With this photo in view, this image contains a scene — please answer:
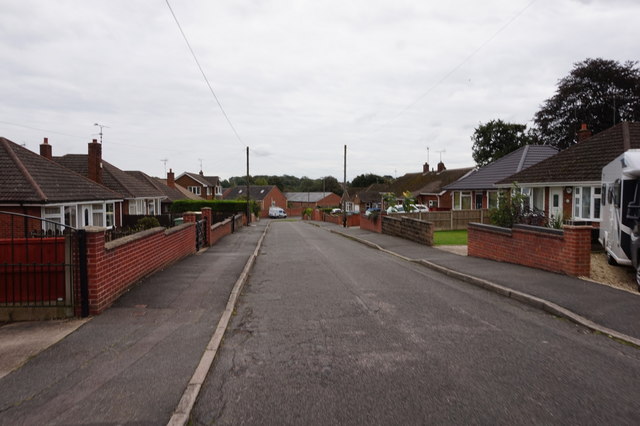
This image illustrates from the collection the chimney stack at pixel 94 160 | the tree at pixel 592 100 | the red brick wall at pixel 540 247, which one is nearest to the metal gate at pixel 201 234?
the red brick wall at pixel 540 247

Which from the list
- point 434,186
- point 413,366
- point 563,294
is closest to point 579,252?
point 563,294

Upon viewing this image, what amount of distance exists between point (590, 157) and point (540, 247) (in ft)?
33.7

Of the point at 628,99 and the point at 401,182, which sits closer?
the point at 628,99

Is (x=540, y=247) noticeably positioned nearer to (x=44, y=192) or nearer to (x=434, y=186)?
(x=44, y=192)

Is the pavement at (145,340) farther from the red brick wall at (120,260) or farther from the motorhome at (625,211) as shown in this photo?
the motorhome at (625,211)

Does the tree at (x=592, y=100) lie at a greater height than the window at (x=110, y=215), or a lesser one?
greater

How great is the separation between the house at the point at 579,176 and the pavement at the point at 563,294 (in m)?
7.87

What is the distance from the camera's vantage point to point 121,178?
3247 cm

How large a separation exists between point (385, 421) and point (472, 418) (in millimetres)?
695

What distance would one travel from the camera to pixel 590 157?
18.2 metres

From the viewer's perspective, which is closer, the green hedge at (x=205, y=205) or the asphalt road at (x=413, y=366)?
the asphalt road at (x=413, y=366)

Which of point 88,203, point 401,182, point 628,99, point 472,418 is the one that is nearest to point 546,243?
point 472,418

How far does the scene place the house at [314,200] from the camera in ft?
344

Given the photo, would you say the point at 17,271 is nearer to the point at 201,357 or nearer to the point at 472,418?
the point at 201,357
